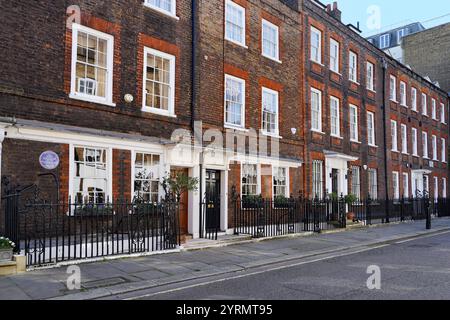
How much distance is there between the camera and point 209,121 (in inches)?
574

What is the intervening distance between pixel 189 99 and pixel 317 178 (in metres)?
8.46

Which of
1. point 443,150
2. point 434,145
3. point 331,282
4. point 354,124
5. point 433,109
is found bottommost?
point 331,282

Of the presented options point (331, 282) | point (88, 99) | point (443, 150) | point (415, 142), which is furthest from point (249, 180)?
point (443, 150)

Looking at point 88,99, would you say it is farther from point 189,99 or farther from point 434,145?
point 434,145

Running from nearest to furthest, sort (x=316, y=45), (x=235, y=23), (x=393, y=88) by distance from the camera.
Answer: (x=235, y=23)
(x=316, y=45)
(x=393, y=88)

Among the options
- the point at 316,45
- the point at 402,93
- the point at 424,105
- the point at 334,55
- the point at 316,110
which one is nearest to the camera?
the point at 316,110

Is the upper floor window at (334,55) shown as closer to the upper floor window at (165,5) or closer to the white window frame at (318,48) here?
the white window frame at (318,48)

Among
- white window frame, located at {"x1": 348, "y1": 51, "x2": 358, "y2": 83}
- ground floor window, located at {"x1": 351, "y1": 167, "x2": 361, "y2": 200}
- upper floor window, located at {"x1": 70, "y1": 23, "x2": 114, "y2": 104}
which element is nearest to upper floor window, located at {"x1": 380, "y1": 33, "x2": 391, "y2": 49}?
white window frame, located at {"x1": 348, "y1": 51, "x2": 358, "y2": 83}

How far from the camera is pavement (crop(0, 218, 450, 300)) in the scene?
7.04 metres

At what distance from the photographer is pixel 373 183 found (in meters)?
24.5

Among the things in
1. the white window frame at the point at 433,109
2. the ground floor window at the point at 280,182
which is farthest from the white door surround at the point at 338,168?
the white window frame at the point at 433,109

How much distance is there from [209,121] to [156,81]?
2.40 m

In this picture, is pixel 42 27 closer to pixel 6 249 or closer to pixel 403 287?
pixel 6 249

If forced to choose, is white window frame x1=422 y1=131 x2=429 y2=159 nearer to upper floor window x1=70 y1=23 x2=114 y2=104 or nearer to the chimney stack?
the chimney stack
